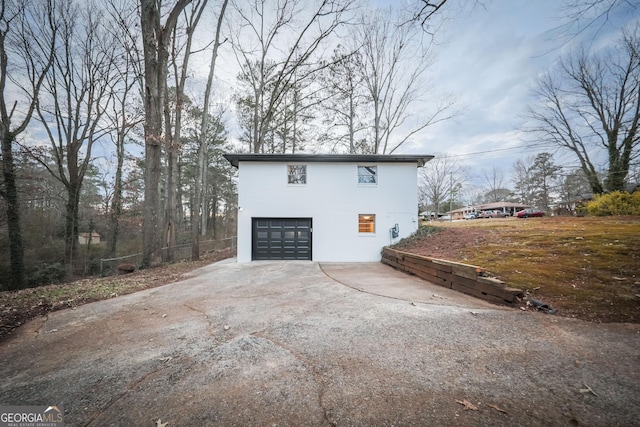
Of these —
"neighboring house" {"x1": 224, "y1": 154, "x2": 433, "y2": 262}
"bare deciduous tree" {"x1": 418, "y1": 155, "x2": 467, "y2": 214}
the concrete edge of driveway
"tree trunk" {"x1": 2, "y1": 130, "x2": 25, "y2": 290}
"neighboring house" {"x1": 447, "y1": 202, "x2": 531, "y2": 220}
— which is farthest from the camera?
"neighboring house" {"x1": 447, "y1": 202, "x2": 531, "y2": 220}

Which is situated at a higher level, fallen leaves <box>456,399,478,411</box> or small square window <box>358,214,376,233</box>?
small square window <box>358,214,376,233</box>

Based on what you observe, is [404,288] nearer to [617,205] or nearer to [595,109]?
[617,205]

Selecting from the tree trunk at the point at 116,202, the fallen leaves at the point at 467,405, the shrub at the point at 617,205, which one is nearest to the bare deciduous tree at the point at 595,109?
the shrub at the point at 617,205

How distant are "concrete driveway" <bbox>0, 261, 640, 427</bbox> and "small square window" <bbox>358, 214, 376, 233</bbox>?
6175 millimetres

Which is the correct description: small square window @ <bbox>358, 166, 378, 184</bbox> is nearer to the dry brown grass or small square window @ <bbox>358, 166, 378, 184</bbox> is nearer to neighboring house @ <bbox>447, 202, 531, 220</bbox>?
the dry brown grass

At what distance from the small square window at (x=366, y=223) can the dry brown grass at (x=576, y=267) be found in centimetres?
410

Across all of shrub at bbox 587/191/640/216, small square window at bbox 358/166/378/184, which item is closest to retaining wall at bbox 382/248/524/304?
small square window at bbox 358/166/378/184

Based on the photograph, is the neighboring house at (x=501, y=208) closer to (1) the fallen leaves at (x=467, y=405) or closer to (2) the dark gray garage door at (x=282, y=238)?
(2) the dark gray garage door at (x=282, y=238)

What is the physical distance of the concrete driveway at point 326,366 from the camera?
165 cm

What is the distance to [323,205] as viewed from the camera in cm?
999

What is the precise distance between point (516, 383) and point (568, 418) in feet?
1.20

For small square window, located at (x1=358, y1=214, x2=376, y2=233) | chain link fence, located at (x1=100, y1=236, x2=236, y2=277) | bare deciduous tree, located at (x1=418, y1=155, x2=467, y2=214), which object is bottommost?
chain link fence, located at (x1=100, y1=236, x2=236, y2=277)

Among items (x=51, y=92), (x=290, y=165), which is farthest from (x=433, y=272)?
(x=51, y=92)

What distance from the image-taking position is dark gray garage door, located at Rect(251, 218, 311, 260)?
984 centimetres
